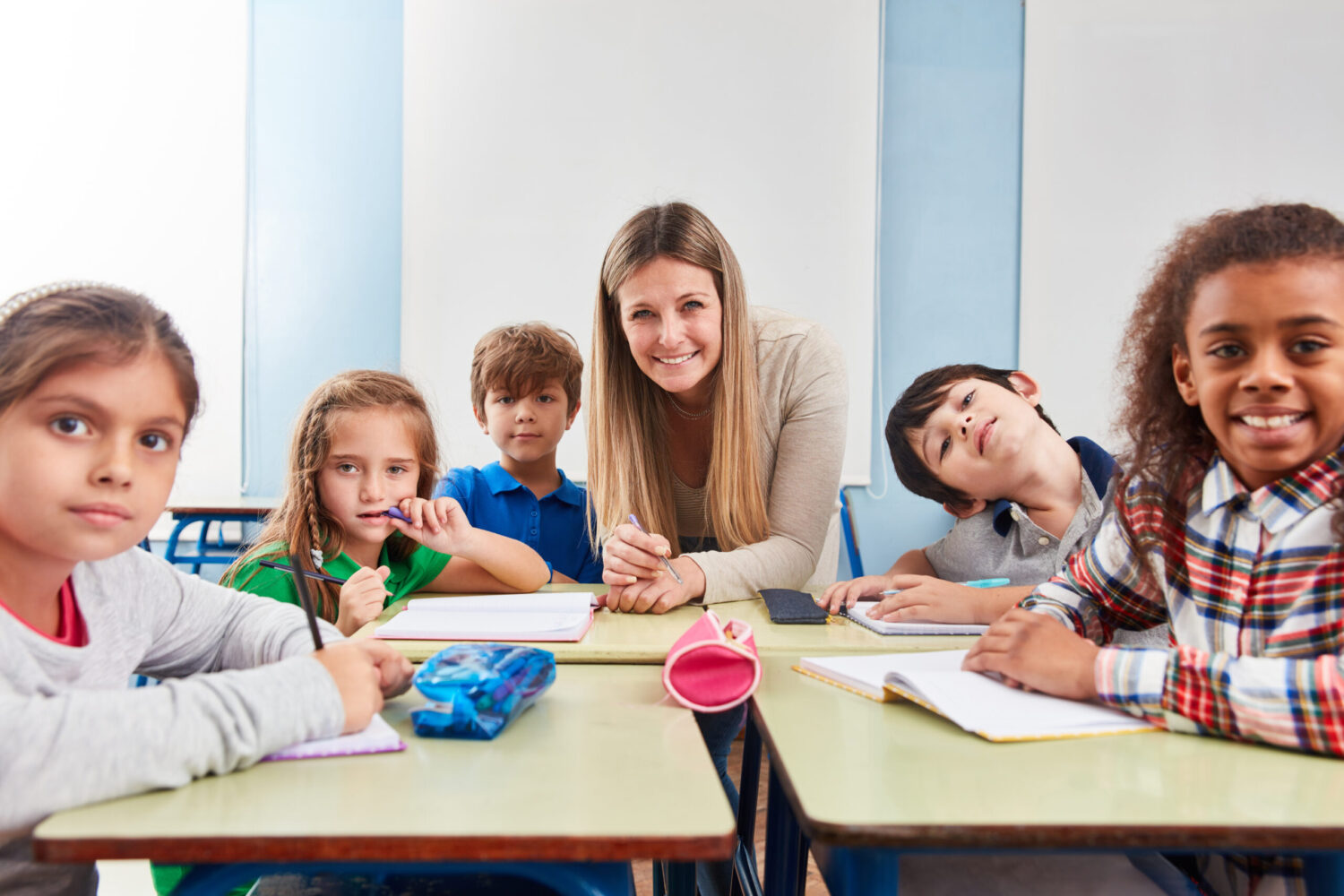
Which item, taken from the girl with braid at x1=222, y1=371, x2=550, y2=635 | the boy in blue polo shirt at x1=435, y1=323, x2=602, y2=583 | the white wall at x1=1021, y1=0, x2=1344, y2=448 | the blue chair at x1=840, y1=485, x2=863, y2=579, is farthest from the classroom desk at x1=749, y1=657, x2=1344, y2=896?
the white wall at x1=1021, y1=0, x2=1344, y2=448

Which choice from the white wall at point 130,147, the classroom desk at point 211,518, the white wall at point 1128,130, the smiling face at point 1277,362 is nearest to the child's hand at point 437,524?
the smiling face at point 1277,362

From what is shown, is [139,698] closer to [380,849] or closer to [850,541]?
[380,849]

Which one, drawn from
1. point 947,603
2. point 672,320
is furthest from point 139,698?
point 672,320

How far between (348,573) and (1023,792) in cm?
121

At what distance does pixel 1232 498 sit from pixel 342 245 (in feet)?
11.4

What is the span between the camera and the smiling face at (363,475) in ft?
5.07

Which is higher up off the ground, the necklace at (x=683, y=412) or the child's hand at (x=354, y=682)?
the necklace at (x=683, y=412)

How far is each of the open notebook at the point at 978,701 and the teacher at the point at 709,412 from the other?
52cm

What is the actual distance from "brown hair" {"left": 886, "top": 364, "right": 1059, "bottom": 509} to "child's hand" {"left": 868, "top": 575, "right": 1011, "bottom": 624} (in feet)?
1.44

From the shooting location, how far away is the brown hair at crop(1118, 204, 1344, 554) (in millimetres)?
818

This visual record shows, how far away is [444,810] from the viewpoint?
581 mm

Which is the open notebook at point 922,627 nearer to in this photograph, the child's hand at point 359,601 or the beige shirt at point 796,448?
the beige shirt at point 796,448

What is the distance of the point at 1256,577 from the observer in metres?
0.83

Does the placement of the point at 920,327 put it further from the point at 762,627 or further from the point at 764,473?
the point at 762,627
